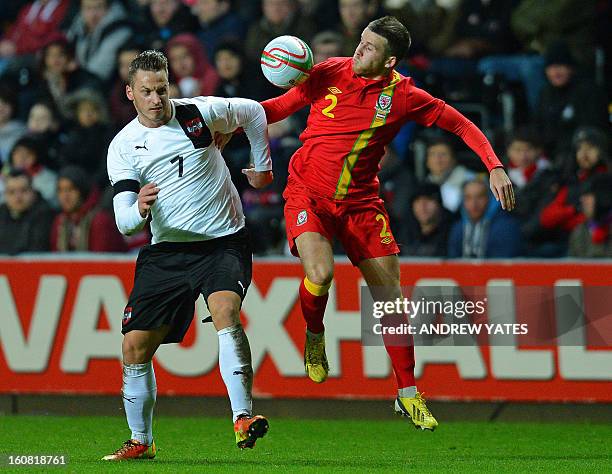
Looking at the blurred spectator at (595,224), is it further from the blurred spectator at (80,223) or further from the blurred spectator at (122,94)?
the blurred spectator at (122,94)

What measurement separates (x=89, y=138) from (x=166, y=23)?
178cm

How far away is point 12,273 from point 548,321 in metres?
4.49

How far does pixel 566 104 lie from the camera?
1290cm

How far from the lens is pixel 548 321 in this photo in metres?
10.8

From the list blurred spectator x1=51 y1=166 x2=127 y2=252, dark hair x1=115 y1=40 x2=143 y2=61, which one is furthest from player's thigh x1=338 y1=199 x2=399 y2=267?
dark hair x1=115 y1=40 x2=143 y2=61

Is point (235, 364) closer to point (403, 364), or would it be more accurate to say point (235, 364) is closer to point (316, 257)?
point (316, 257)

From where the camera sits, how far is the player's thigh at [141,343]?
8.03 metres

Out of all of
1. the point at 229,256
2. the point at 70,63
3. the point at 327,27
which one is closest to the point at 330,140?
the point at 229,256

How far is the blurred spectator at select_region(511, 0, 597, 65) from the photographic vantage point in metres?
13.4

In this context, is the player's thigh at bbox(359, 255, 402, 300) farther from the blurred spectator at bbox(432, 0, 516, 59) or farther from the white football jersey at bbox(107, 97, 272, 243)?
the blurred spectator at bbox(432, 0, 516, 59)

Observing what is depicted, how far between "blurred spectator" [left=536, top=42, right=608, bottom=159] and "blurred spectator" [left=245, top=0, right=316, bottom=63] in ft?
8.49

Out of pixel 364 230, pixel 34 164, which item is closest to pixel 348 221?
pixel 364 230

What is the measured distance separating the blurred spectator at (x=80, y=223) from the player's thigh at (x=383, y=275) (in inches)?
177

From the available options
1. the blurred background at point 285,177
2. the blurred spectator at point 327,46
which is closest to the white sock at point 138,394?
the blurred background at point 285,177
